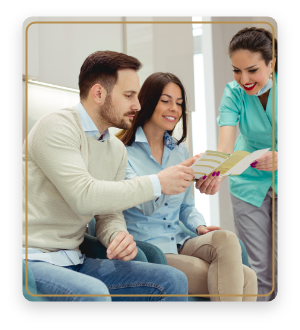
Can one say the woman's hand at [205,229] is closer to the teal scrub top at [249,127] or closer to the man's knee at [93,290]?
the teal scrub top at [249,127]

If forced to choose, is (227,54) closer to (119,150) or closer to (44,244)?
(119,150)

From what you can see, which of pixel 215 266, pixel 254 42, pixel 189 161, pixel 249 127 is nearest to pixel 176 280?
pixel 215 266

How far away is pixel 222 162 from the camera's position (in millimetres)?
1425

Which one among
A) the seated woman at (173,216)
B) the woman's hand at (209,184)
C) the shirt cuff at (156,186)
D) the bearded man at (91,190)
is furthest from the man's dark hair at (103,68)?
the woman's hand at (209,184)

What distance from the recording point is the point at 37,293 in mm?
1400

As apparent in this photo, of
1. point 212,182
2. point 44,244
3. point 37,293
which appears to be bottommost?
point 37,293

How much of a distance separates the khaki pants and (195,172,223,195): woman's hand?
175mm

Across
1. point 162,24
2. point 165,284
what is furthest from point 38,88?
point 165,284

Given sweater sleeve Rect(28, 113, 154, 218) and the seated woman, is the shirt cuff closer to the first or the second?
sweater sleeve Rect(28, 113, 154, 218)

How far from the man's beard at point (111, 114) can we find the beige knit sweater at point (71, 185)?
0.07 meters

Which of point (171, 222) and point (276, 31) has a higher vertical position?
point (276, 31)

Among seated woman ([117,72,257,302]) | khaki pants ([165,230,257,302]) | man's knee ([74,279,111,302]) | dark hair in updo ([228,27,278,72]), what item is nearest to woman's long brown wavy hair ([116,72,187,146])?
seated woman ([117,72,257,302])

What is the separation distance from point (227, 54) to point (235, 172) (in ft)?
1.62

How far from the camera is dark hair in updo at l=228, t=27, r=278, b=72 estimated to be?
1.58m
